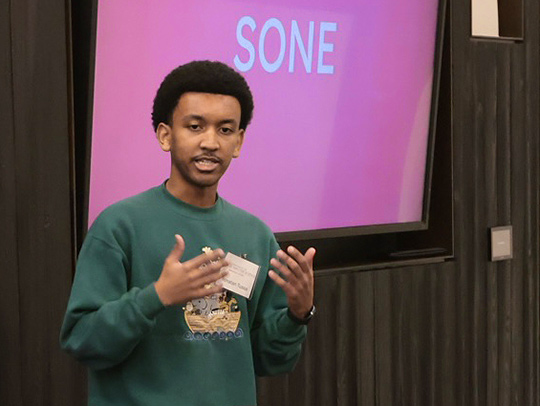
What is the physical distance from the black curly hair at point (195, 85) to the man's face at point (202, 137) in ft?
0.04

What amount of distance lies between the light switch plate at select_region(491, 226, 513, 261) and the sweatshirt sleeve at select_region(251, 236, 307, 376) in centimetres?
189

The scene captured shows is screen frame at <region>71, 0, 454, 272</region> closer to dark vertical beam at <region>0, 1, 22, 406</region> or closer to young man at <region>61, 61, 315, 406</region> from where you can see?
dark vertical beam at <region>0, 1, 22, 406</region>

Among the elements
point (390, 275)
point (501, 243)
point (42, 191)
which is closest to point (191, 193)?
point (42, 191)

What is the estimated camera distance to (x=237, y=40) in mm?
2877

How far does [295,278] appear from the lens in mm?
1686

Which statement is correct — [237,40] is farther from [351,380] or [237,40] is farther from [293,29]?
[351,380]

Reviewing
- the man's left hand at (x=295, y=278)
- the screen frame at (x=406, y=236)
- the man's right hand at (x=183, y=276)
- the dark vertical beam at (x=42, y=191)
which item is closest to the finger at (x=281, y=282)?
the man's left hand at (x=295, y=278)

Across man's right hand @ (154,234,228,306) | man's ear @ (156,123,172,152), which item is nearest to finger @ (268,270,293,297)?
man's right hand @ (154,234,228,306)

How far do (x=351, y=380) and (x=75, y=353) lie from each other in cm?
172

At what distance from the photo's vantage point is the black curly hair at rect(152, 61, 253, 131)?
5.54 ft

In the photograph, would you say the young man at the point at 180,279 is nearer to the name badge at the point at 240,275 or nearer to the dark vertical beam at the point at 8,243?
the name badge at the point at 240,275

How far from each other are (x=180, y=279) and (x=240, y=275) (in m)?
0.16

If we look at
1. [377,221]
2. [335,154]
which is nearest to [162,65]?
[335,154]

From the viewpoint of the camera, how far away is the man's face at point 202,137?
1.65 m
